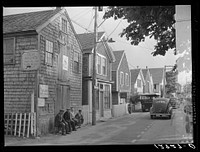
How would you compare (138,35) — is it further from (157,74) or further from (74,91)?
(74,91)

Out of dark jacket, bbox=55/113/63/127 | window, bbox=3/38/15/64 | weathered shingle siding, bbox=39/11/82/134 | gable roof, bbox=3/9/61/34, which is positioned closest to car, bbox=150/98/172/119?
weathered shingle siding, bbox=39/11/82/134

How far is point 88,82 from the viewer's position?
6852 mm

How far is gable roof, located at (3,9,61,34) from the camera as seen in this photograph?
239 inches

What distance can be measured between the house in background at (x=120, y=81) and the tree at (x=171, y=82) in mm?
1058

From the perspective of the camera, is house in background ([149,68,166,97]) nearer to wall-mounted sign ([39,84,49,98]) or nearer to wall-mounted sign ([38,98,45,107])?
wall-mounted sign ([39,84,49,98])

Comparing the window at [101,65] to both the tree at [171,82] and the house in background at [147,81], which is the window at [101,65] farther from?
the tree at [171,82]

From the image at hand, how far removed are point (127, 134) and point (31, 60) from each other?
2787 millimetres

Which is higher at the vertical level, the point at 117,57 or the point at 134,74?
the point at 117,57

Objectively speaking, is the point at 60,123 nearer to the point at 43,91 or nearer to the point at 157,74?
the point at 43,91

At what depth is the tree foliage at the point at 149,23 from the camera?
597 centimetres

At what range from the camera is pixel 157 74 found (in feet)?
22.3

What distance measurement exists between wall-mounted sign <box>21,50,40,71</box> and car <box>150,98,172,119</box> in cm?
296

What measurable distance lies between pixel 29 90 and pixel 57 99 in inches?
26.3

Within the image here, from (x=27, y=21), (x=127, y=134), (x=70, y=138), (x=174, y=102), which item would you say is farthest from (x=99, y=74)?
(x=27, y=21)
